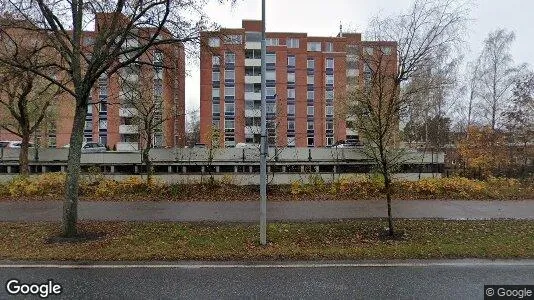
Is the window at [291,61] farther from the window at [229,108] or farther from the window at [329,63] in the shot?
the window at [229,108]

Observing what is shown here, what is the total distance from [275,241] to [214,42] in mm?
5274

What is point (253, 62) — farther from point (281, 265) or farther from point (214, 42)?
point (281, 265)

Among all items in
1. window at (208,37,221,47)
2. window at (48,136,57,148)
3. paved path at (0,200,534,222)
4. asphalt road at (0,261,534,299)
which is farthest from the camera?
window at (48,136,57,148)

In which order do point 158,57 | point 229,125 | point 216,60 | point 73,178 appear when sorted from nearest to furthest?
point 73,178, point 158,57, point 216,60, point 229,125

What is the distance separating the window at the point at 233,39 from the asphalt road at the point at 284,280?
18.8ft

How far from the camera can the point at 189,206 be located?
38.7 ft

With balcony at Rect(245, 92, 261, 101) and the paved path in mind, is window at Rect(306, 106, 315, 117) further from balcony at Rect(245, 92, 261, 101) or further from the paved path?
the paved path

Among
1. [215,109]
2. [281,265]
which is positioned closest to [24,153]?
[281,265]

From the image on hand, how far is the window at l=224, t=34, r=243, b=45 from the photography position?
28.8 feet

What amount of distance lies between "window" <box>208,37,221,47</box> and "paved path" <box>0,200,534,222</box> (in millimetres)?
4799

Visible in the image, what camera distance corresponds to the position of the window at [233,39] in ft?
28.8

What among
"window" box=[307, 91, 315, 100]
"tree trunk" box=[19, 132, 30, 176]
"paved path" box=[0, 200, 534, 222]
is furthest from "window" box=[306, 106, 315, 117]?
"paved path" box=[0, 200, 534, 222]

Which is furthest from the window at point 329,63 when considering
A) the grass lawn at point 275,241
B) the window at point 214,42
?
the window at point 214,42

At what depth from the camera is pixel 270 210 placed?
1105 cm
